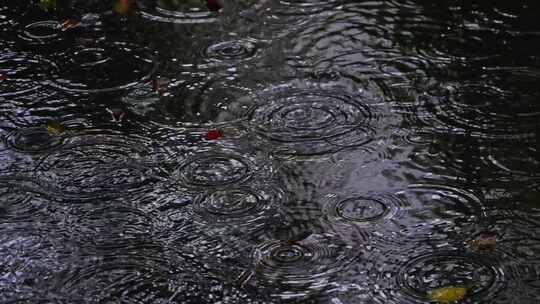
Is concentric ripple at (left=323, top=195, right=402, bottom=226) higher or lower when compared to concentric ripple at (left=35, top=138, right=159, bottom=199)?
higher

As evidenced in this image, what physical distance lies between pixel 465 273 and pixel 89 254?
1266 mm

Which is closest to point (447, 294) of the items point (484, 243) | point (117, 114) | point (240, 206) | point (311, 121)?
point (484, 243)

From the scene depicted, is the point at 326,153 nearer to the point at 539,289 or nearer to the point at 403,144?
the point at 403,144

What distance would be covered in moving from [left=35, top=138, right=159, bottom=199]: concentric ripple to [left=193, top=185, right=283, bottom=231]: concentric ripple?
0.93 feet

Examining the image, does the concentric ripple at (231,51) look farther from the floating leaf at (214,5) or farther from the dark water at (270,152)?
the floating leaf at (214,5)

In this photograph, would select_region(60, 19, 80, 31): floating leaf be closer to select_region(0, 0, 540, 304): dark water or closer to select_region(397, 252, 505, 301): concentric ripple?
select_region(0, 0, 540, 304): dark water

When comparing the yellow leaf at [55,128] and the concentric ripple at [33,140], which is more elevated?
the yellow leaf at [55,128]

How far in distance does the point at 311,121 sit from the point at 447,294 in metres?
1.20

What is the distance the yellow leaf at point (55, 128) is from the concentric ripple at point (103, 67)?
0.29m

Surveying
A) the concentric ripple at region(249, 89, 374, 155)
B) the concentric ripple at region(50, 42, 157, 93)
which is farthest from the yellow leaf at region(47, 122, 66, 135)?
the concentric ripple at region(249, 89, 374, 155)

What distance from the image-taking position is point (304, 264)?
310cm

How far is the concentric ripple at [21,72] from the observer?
433 centimetres

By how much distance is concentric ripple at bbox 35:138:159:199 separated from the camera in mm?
3564

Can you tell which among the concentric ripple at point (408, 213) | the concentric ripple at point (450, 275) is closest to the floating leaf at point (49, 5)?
the concentric ripple at point (408, 213)
